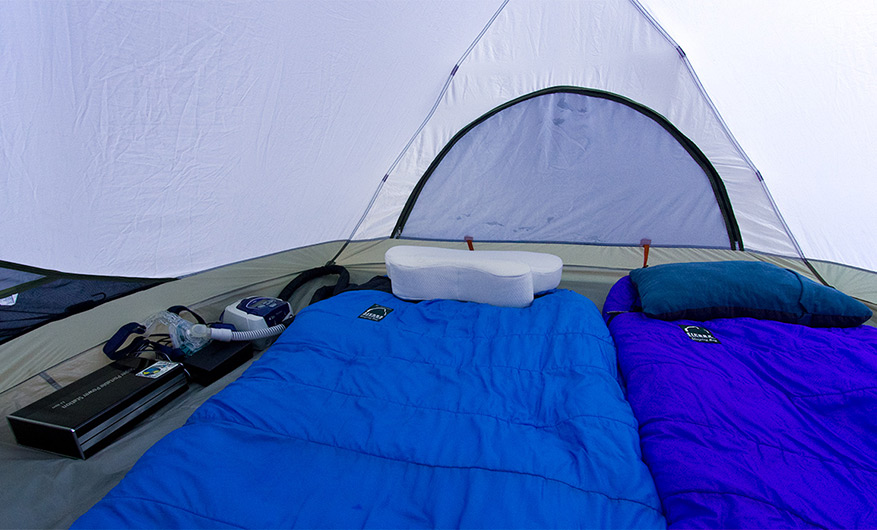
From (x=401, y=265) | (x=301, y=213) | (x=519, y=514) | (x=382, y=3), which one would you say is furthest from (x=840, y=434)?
(x=301, y=213)

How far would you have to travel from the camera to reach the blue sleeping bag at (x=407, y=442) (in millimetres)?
729

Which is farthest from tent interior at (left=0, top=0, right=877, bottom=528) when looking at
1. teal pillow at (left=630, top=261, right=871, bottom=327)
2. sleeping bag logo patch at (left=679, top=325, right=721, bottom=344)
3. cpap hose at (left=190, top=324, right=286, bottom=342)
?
sleeping bag logo patch at (left=679, top=325, right=721, bottom=344)

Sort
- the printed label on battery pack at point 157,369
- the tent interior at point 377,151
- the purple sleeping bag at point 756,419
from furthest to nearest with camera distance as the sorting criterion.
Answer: the printed label on battery pack at point 157,369 → the tent interior at point 377,151 → the purple sleeping bag at point 756,419

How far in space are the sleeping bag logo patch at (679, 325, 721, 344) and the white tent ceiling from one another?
73 centimetres

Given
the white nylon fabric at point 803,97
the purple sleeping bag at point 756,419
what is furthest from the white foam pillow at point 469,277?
the white nylon fabric at point 803,97

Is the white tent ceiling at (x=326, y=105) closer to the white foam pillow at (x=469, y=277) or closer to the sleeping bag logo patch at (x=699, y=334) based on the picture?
the white foam pillow at (x=469, y=277)

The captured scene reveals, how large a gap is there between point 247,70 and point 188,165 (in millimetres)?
331

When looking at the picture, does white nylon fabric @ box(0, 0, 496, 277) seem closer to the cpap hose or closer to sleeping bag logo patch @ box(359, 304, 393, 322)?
the cpap hose

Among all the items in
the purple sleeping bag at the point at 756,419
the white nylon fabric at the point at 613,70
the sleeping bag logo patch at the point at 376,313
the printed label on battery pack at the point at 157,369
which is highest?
the white nylon fabric at the point at 613,70

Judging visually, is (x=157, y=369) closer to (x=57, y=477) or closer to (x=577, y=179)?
(x=57, y=477)

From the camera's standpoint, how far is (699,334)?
51.9 inches

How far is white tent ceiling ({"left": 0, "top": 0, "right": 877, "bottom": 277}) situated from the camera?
38.5 inches

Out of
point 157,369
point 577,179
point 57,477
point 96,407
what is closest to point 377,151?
point 577,179

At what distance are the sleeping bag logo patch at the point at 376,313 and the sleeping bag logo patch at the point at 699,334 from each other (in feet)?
3.19
